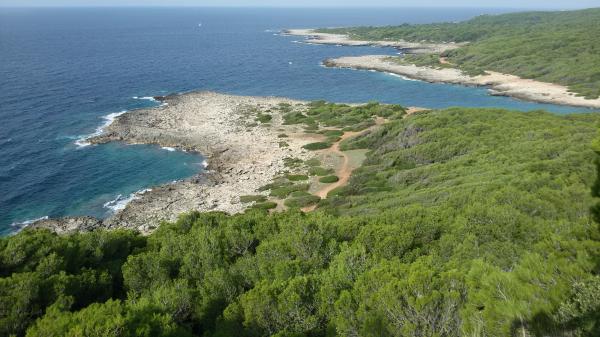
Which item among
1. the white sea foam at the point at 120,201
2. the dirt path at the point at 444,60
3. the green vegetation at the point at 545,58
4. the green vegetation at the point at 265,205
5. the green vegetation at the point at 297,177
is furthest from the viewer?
the dirt path at the point at 444,60

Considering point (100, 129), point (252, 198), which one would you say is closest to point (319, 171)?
point (252, 198)

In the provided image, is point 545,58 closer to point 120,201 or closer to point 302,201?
point 302,201

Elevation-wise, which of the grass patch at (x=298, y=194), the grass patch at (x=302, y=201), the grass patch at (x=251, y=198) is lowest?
the grass patch at (x=251, y=198)

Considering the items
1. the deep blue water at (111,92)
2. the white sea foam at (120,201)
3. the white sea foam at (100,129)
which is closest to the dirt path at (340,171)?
the deep blue water at (111,92)

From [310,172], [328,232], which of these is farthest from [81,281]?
[310,172]

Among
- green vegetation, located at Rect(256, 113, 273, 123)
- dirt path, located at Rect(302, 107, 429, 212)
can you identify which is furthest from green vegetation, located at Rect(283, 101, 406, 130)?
green vegetation, located at Rect(256, 113, 273, 123)

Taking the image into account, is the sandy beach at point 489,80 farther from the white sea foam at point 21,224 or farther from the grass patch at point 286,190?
the white sea foam at point 21,224

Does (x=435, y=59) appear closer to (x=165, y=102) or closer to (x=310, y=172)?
(x=165, y=102)
